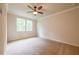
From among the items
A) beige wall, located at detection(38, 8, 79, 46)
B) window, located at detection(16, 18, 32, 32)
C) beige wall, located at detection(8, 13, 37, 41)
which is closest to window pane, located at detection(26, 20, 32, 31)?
window, located at detection(16, 18, 32, 32)

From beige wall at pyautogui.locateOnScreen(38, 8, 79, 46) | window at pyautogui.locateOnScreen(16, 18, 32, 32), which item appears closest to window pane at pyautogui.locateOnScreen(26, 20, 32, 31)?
window at pyautogui.locateOnScreen(16, 18, 32, 32)

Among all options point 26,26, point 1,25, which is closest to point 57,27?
point 26,26

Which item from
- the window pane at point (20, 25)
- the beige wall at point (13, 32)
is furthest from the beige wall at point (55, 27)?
the window pane at point (20, 25)

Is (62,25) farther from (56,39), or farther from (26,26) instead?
(26,26)

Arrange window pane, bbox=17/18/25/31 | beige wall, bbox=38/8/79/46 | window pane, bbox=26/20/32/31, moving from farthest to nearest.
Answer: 1. beige wall, bbox=38/8/79/46
2. window pane, bbox=26/20/32/31
3. window pane, bbox=17/18/25/31

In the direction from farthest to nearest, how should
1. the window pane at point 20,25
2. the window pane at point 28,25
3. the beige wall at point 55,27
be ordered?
the beige wall at point 55,27
the window pane at point 28,25
the window pane at point 20,25

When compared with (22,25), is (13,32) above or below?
below

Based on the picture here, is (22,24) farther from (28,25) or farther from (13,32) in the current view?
(13,32)

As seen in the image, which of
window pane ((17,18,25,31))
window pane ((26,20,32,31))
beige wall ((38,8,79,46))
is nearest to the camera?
window pane ((17,18,25,31))

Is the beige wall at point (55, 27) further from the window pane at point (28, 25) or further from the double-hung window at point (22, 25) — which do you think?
the double-hung window at point (22, 25)

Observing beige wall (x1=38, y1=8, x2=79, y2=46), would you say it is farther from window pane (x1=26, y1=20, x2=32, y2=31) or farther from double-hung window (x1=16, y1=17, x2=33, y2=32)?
double-hung window (x1=16, y1=17, x2=33, y2=32)

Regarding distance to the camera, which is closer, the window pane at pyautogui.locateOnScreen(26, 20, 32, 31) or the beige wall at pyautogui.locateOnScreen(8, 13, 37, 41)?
the beige wall at pyautogui.locateOnScreen(8, 13, 37, 41)

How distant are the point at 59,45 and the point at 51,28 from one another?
0.65m

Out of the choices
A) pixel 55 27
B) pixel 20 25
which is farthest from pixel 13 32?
pixel 55 27
